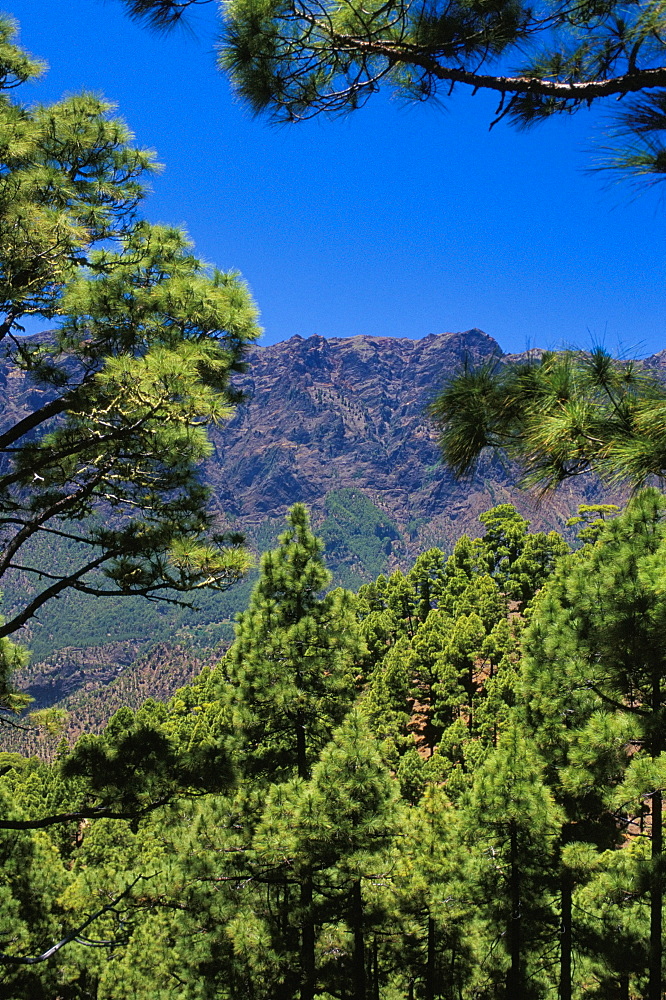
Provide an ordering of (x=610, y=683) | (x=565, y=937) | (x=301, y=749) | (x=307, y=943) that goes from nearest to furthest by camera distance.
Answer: (x=610, y=683) < (x=307, y=943) < (x=301, y=749) < (x=565, y=937)

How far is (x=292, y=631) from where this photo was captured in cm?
806

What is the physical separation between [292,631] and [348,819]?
2.54 m

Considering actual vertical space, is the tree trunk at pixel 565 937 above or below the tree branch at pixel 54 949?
below

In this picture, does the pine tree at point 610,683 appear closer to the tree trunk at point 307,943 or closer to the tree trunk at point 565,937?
the tree trunk at point 565,937

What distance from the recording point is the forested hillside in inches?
271

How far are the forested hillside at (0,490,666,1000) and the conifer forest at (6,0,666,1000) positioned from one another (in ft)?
0.16

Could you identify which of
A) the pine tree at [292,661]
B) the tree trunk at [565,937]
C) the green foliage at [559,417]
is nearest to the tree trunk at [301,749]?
the pine tree at [292,661]

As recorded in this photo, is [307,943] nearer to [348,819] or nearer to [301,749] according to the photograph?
[348,819]

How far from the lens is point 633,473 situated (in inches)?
123

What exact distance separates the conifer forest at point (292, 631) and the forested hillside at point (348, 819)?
0.05 meters

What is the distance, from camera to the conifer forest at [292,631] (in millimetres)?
3814

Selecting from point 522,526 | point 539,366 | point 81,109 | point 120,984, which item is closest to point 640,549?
point 539,366

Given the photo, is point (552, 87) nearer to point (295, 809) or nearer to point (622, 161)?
point (622, 161)

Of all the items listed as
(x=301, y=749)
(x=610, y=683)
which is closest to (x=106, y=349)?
(x=301, y=749)
